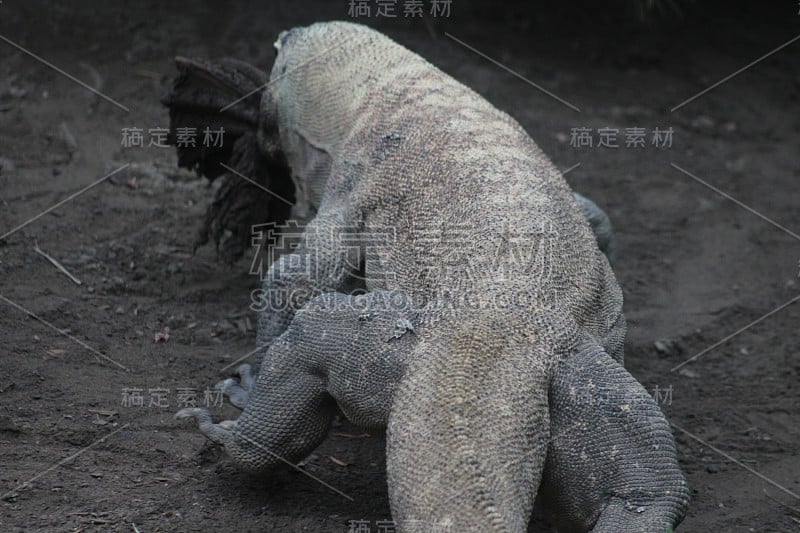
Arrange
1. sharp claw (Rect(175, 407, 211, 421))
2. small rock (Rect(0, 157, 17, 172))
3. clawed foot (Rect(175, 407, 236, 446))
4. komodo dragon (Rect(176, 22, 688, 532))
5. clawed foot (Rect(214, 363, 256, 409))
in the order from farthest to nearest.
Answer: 1. small rock (Rect(0, 157, 17, 172))
2. clawed foot (Rect(214, 363, 256, 409))
3. sharp claw (Rect(175, 407, 211, 421))
4. clawed foot (Rect(175, 407, 236, 446))
5. komodo dragon (Rect(176, 22, 688, 532))

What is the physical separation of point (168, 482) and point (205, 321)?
1.31 metres

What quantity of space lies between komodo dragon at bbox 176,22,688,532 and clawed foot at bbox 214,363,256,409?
1 cm

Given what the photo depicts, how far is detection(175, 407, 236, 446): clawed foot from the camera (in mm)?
3315

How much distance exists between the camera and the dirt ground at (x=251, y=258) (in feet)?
11.1

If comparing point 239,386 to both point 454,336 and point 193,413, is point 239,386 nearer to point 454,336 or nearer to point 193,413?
point 193,413

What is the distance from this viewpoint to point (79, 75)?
21.6 ft

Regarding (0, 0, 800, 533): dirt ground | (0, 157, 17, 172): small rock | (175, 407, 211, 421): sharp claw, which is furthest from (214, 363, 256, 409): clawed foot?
(0, 157, 17, 172): small rock

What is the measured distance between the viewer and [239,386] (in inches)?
153

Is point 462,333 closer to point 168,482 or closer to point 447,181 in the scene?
point 447,181

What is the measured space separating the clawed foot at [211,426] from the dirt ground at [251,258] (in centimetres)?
11

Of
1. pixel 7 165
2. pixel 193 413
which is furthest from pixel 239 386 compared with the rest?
pixel 7 165

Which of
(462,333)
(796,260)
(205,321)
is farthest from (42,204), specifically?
(796,260)

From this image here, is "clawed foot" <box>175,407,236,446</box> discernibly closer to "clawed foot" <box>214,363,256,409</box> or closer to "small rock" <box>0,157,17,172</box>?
"clawed foot" <box>214,363,256,409</box>

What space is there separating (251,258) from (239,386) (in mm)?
1443
